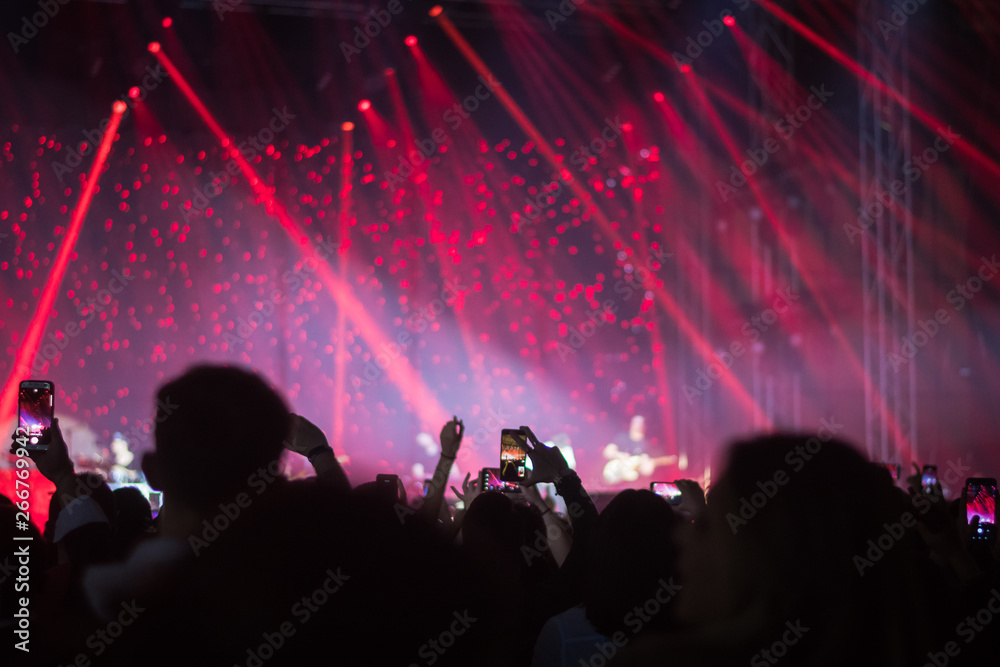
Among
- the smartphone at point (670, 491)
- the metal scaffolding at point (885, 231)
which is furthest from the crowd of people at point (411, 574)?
the metal scaffolding at point (885, 231)

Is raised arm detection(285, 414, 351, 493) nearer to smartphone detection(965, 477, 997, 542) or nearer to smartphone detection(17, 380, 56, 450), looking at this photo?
smartphone detection(17, 380, 56, 450)

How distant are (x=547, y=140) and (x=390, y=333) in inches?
111

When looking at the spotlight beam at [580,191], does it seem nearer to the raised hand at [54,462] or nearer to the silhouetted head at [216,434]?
the raised hand at [54,462]

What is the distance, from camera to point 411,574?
2.17 feet

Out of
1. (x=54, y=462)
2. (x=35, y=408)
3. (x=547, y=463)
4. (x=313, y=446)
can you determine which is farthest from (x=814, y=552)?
(x=35, y=408)

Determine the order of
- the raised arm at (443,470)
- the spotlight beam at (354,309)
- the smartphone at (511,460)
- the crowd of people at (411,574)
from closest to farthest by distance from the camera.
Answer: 1. the crowd of people at (411,574)
2. the raised arm at (443,470)
3. the smartphone at (511,460)
4. the spotlight beam at (354,309)

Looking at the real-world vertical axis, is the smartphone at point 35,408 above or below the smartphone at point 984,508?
above

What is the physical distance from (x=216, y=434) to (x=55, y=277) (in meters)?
9.19

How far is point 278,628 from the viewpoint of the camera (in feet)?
2.07

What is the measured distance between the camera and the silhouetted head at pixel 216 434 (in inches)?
36.1

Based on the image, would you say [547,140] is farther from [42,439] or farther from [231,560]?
[231,560]

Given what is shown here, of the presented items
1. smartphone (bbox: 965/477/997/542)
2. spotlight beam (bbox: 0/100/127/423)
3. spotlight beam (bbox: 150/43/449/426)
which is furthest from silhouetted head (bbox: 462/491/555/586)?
spotlight beam (bbox: 0/100/127/423)

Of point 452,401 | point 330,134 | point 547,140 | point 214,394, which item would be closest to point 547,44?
point 547,140

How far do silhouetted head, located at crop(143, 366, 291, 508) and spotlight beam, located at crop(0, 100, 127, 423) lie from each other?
890cm
